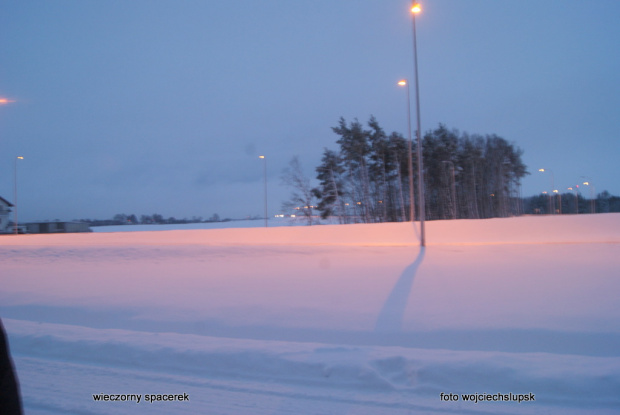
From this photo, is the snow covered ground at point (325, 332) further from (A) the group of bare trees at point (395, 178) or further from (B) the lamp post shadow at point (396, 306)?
(A) the group of bare trees at point (395, 178)

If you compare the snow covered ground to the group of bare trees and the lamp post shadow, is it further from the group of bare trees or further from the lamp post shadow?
the group of bare trees

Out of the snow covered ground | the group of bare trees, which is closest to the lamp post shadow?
the snow covered ground

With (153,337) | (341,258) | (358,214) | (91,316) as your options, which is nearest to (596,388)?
(153,337)

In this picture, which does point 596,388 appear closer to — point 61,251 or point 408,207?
point 61,251

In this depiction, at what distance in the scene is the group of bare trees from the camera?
44312 mm

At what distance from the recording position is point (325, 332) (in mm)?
7863

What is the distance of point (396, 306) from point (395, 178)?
38.0 meters

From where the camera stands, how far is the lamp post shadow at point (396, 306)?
8104 mm

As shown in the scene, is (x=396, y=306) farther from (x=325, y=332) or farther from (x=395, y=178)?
(x=395, y=178)

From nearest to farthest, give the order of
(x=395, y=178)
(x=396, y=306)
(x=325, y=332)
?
1. (x=325, y=332)
2. (x=396, y=306)
3. (x=395, y=178)

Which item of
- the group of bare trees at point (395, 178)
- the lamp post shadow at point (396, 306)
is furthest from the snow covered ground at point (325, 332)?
the group of bare trees at point (395, 178)

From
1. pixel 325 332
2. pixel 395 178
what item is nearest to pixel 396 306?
pixel 325 332

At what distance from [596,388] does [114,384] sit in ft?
19.2

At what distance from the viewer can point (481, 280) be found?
469 inches
